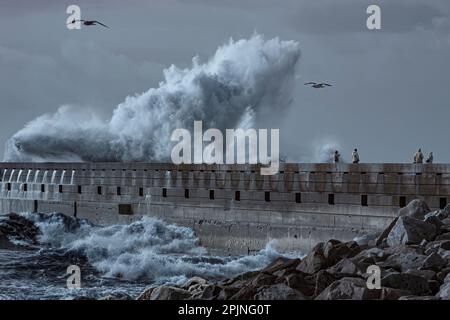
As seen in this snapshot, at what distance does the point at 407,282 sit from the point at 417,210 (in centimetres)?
471

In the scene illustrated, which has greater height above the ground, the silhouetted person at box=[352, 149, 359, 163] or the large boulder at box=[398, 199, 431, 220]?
the silhouetted person at box=[352, 149, 359, 163]

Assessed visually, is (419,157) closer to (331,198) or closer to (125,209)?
(331,198)

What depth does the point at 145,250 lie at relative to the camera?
2314cm

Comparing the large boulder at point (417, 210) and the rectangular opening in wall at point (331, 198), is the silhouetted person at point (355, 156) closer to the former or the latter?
the rectangular opening in wall at point (331, 198)

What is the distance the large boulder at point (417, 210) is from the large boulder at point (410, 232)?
4.99 feet

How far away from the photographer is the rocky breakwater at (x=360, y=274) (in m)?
11.1

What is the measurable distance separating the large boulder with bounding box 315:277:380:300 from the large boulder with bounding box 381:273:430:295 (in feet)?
1.21

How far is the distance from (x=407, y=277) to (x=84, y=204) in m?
17.3

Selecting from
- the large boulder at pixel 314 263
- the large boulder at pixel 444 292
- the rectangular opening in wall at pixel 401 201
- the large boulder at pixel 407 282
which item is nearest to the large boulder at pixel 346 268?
the large boulder at pixel 314 263

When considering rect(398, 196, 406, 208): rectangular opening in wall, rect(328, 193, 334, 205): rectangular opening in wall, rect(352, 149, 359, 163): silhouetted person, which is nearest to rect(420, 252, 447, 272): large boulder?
rect(398, 196, 406, 208): rectangular opening in wall

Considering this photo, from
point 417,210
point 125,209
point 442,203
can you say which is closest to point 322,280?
point 417,210

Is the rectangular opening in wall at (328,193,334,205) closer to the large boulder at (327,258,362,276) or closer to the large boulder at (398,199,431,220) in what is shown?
the large boulder at (398,199,431,220)

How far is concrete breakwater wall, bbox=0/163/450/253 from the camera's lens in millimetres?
18109
